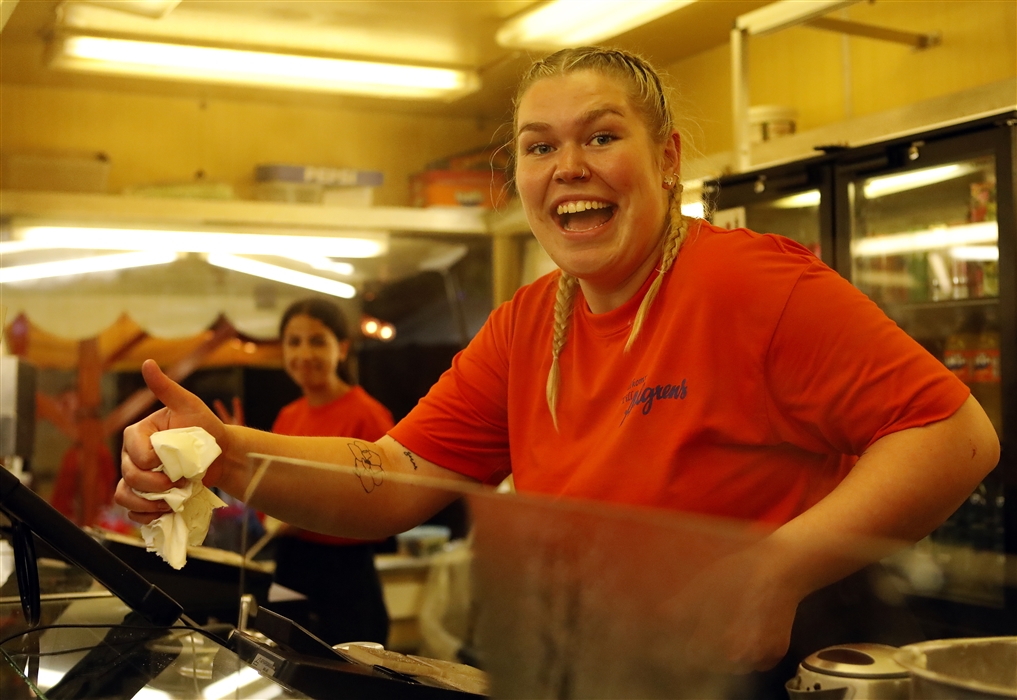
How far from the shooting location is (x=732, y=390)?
118 cm

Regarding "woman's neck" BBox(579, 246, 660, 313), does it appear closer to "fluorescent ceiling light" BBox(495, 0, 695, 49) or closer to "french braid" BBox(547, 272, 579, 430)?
"french braid" BBox(547, 272, 579, 430)

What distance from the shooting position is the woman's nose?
1298mm

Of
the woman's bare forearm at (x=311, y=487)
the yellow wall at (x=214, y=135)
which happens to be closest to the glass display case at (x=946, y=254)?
the woman's bare forearm at (x=311, y=487)

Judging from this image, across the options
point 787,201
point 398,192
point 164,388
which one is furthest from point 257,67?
point 164,388

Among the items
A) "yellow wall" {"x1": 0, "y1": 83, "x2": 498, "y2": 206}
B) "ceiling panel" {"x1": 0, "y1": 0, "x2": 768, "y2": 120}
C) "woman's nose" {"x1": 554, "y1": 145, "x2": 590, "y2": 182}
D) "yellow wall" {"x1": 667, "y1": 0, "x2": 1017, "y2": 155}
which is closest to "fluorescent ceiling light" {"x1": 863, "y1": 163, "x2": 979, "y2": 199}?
"yellow wall" {"x1": 667, "y1": 0, "x2": 1017, "y2": 155}

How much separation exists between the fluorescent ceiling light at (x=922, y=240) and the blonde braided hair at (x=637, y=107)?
1.65m

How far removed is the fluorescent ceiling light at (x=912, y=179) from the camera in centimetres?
267

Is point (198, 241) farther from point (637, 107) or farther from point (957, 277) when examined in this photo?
point (637, 107)

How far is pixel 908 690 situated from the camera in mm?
760

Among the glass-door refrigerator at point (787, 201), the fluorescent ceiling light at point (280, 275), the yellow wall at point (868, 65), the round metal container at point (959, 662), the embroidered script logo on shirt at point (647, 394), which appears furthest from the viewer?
the fluorescent ceiling light at point (280, 275)

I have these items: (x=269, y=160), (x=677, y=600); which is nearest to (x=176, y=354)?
(x=269, y=160)

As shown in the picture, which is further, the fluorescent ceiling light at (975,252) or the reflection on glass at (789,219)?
the reflection on glass at (789,219)

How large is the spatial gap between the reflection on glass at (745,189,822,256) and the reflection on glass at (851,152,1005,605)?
0.22m

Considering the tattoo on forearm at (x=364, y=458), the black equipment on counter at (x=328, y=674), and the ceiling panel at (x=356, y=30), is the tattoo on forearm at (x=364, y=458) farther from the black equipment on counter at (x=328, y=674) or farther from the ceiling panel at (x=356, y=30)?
the ceiling panel at (x=356, y=30)
